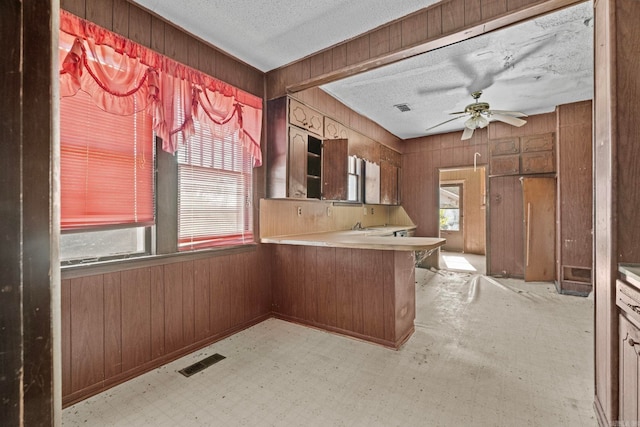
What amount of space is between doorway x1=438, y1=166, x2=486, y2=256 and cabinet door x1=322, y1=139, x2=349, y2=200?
498 centimetres

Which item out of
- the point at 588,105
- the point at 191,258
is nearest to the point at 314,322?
the point at 191,258

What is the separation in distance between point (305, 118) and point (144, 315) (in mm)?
2485

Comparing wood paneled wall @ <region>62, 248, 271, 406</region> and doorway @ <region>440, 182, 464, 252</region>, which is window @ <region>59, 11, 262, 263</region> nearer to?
wood paneled wall @ <region>62, 248, 271, 406</region>

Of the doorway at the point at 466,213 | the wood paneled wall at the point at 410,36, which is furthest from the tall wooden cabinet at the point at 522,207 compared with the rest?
Answer: the wood paneled wall at the point at 410,36

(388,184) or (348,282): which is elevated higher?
(388,184)

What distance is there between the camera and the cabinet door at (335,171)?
3388mm

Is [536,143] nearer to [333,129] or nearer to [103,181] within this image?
[333,129]

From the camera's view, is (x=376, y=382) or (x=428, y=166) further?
(x=428, y=166)

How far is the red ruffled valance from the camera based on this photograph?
1.79 meters

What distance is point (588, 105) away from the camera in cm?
407

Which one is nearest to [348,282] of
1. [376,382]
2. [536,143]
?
[376,382]

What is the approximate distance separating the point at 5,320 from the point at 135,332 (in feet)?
5.58

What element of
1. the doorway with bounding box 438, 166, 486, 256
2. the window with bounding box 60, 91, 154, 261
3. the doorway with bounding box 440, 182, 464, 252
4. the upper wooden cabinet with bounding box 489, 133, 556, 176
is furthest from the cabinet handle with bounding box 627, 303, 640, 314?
the doorway with bounding box 440, 182, 464, 252

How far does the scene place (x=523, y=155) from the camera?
4.95 metres
